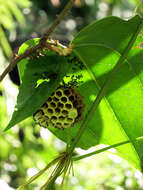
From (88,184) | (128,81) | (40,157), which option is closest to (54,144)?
(40,157)

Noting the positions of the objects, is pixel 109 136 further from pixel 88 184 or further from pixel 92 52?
pixel 88 184

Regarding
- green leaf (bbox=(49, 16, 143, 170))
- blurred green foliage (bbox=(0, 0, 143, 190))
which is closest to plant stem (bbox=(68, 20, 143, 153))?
green leaf (bbox=(49, 16, 143, 170))

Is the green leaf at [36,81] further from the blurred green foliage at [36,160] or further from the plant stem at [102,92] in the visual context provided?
the blurred green foliage at [36,160]

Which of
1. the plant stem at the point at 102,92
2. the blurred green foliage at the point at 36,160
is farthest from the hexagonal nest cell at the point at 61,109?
the blurred green foliage at the point at 36,160

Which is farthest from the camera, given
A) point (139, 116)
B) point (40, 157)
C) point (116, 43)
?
point (40, 157)

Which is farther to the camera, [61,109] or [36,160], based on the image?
[36,160]

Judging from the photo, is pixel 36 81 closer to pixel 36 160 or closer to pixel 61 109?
pixel 61 109

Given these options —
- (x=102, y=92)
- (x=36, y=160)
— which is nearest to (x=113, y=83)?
(x=102, y=92)
